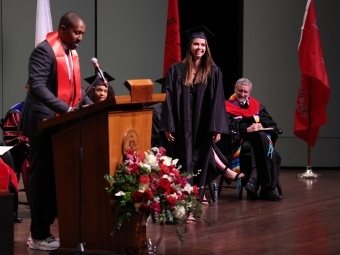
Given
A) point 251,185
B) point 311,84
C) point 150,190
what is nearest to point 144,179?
point 150,190

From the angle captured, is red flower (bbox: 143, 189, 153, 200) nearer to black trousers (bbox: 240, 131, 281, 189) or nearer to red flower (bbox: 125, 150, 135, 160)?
red flower (bbox: 125, 150, 135, 160)

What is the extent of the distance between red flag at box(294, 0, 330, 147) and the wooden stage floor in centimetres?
160

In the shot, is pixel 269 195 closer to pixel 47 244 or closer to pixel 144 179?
pixel 47 244

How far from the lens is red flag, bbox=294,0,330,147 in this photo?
30.6 feet

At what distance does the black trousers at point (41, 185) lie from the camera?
466 centimetres

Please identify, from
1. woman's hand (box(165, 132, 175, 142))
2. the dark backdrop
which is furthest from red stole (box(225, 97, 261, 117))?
the dark backdrop

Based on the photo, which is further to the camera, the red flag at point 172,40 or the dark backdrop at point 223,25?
the dark backdrop at point 223,25

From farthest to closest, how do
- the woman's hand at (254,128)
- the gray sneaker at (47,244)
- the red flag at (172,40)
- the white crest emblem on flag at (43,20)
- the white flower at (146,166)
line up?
the red flag at (172,40), the white crest emblem on flag at (43,20), the woman's hand at (254,128), the gray sneaker at (47,244), the white flower at (146,166)

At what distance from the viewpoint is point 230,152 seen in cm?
769

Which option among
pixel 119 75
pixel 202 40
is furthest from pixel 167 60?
pixel 202 40

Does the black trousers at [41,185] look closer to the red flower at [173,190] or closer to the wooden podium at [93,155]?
the wooden podium at [93,155]

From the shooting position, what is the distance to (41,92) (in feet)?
14.8

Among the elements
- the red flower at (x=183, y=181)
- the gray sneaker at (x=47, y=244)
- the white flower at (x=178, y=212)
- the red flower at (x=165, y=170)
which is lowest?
the gray sneaker at (x=47, y=244)

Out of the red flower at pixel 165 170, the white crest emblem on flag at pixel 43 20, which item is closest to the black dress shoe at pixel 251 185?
the white crest emblem on flag at pixel 43 20
